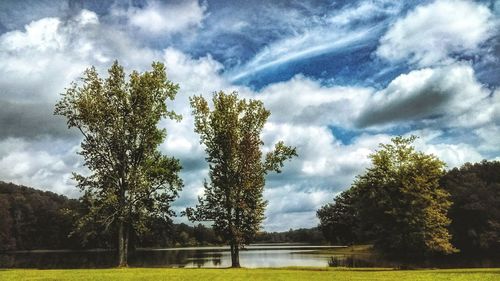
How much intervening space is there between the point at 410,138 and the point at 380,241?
13113 mm

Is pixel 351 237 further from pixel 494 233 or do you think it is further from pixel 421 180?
pixel 421 180

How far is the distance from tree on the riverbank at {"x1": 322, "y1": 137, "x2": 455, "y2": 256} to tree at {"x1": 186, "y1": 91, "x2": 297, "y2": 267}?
1351cm

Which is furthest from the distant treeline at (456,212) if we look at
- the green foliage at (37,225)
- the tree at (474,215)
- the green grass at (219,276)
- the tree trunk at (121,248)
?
the green foliage at (37,225)

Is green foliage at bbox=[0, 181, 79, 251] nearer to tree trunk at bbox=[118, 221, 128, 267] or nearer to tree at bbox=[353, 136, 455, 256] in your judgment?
tree trunk at bbox=[118, 221, 128, 267]

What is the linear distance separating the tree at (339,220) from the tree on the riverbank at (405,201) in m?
83.4

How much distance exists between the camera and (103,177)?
51375mm

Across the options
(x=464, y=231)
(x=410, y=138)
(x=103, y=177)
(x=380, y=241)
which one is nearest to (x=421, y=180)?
(x=410, y=138)

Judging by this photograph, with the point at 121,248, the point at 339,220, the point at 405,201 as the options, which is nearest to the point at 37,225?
the point at 339,220

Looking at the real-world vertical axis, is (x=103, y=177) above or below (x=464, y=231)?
above

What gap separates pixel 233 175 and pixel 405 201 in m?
20.3

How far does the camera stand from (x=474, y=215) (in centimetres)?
10369

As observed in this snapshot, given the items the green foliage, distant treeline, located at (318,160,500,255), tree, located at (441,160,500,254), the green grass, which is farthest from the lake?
the green foliage

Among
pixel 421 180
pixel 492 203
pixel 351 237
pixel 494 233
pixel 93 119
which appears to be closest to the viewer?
pixel 93 119

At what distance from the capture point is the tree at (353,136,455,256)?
53.6 m
